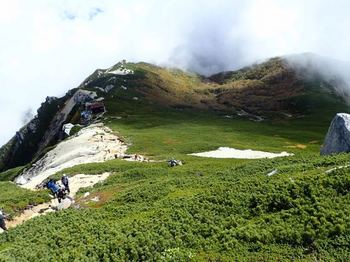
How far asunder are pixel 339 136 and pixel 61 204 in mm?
30454

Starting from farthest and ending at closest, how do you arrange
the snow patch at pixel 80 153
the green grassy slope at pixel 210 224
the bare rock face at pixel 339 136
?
the snow patch at pixel 80 153 → the bare rock face at pixel 339 136 → the green grassy slope at pixel 210 224

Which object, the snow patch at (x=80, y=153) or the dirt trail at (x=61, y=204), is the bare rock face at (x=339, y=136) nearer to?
the dirt trail at (x=61, y=204)

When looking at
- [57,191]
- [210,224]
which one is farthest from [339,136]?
[57,191]

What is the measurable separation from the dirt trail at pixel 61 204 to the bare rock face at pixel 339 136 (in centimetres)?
2896

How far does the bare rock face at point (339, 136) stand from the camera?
4734 cm

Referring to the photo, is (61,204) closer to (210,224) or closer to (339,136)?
(210,224)

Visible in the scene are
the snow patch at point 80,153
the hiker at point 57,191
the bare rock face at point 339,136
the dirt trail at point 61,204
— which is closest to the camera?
the bare rock face at point 339,136

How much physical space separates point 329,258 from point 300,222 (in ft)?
12.5

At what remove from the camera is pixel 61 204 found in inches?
1873

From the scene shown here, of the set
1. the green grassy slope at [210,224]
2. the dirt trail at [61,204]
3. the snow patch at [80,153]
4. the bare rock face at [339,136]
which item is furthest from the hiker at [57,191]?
the snow patch at [80,153]

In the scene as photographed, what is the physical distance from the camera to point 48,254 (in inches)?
1137

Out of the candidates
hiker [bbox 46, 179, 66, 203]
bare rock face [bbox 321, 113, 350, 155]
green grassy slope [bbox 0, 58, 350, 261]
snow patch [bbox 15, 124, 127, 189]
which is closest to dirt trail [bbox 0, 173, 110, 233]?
hiker [bbox 46, 179, 66, 203]

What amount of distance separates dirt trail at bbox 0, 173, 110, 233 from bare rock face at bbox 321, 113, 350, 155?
29.0 m

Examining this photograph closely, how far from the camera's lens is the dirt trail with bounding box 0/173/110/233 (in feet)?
156
